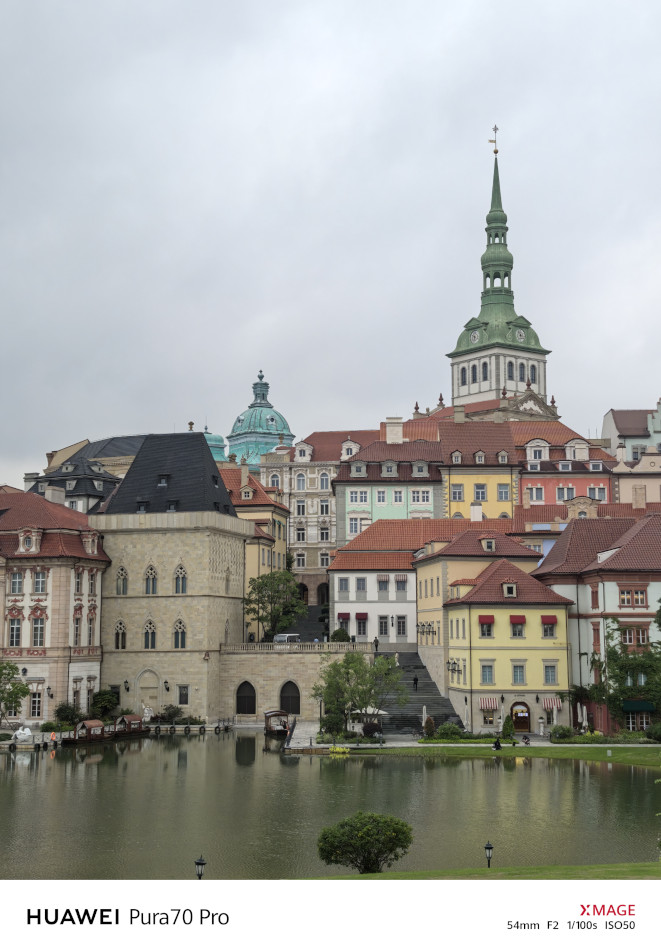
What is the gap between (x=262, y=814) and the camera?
43.5 m

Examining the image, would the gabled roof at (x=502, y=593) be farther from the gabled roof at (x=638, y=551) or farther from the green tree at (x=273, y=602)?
the green tree at (x=273, y=602)

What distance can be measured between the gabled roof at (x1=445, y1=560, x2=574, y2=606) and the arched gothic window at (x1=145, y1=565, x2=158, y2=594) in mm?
24641

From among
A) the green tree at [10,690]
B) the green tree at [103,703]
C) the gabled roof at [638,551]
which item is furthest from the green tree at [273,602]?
Result: the gabled roof at [638,551]

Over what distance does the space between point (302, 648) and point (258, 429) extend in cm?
10100

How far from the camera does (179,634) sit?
8669 cm

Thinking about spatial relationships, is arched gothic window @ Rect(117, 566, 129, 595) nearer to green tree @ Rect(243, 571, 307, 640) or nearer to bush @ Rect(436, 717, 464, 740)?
green tree @ Rect(243, 571, 307, 640)

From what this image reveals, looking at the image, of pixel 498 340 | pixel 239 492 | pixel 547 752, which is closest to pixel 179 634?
pixel 239 492

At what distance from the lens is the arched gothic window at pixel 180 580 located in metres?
87.1

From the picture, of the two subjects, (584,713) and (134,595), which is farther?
(134,595)

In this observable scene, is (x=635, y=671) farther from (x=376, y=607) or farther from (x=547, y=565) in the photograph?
(x=376, y=607)

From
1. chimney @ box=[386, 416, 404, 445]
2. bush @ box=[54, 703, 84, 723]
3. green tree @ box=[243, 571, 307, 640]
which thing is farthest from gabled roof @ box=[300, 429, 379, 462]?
bush @ box=[54, 703, 84, 723]

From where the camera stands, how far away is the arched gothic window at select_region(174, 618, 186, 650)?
86.5 meters

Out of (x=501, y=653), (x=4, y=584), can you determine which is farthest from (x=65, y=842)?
(x=4, y=584)

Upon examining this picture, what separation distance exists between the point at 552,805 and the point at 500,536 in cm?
3874
